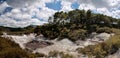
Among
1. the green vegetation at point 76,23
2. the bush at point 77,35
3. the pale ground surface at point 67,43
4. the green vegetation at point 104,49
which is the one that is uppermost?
the green vegetation at point 76,23

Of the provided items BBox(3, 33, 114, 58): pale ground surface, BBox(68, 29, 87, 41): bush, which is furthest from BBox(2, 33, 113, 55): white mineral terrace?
BBox(68, 29, 87, 41): bush

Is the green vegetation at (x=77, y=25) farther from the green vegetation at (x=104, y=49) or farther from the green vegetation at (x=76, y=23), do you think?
the green vegetation at (x=104, y=49)

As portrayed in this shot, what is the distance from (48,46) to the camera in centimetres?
4578

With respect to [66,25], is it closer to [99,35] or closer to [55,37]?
[55,37]

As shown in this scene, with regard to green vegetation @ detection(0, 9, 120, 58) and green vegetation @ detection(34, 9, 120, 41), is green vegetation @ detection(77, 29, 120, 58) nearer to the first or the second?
green vegetation @ detection(0, 9, 120, 58)

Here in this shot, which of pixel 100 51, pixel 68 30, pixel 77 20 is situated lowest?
pixel 100 51

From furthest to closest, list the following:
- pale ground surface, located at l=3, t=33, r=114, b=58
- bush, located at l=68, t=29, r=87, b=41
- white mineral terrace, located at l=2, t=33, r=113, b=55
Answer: bush, located at l=68, t=29, r=87, b=41 < white mineral terrace, located at l=2, t=33, r=113, b=55 < pale ground surface, located at l=3, t=33, r=114, b=58

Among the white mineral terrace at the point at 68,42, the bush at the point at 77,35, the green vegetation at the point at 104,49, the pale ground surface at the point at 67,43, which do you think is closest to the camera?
the green vegetation at the point at 104,49

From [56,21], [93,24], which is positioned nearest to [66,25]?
[56,21]

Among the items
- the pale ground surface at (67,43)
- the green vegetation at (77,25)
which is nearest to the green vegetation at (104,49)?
the pale ground surface at (67,43)

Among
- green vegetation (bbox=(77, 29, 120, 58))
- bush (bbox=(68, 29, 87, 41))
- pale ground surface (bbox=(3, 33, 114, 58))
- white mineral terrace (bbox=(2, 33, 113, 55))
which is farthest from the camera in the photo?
bush (bbox=(68, 29, 87, 41))

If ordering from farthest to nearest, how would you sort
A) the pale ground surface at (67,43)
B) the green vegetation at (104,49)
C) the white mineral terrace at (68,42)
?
1. the white mineral terrace at (68,42)
2. the pale ground surface at (67,43)
3. the green vegetation at (104,49)

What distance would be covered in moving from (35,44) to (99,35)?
527 inches

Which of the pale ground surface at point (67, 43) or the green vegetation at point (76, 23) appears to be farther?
the green vegetation at point (76, 23)
